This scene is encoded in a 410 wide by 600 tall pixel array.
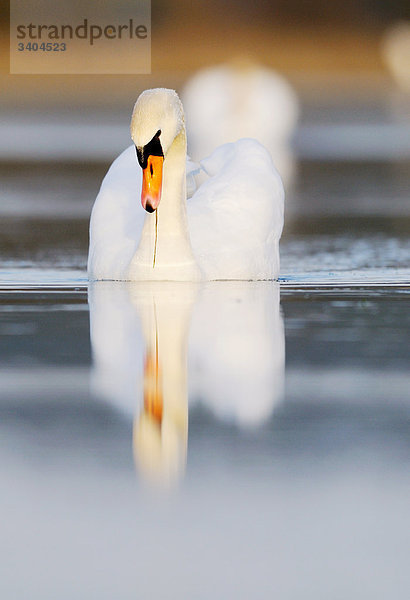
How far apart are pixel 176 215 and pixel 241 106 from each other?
1777 centimetres

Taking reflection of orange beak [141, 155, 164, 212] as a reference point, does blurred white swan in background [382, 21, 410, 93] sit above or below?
above

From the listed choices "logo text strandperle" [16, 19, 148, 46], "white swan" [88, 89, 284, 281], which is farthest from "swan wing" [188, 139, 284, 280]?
"logo text strandperle" [16, 19, 148, 46]

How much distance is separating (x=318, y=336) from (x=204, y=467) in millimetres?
2297

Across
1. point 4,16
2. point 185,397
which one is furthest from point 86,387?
point 4,16

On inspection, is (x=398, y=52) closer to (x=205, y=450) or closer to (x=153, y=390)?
(x=153, y=390)

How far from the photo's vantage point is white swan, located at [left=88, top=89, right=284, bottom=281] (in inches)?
278

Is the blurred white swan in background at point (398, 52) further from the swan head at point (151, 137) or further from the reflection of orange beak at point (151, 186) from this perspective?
the reflection of orange beak at point (151, 186)

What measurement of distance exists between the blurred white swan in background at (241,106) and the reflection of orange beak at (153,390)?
17.0 metres

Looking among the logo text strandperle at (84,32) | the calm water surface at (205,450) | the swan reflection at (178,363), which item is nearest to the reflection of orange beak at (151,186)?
the swan reflection at (178,363)

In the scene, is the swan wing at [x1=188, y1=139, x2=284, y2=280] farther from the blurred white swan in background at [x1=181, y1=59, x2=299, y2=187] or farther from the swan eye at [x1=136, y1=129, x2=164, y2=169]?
the blurred white swan in background at [x1=181, y1=59, x2=299, y2=187]

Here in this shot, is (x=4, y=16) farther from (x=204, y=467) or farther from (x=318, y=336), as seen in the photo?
(x=204, y=467)

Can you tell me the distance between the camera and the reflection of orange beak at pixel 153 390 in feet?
8.54

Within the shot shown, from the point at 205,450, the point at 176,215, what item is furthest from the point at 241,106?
the point at 205,450

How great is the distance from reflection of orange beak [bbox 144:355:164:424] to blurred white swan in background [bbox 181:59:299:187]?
17.0 metres
